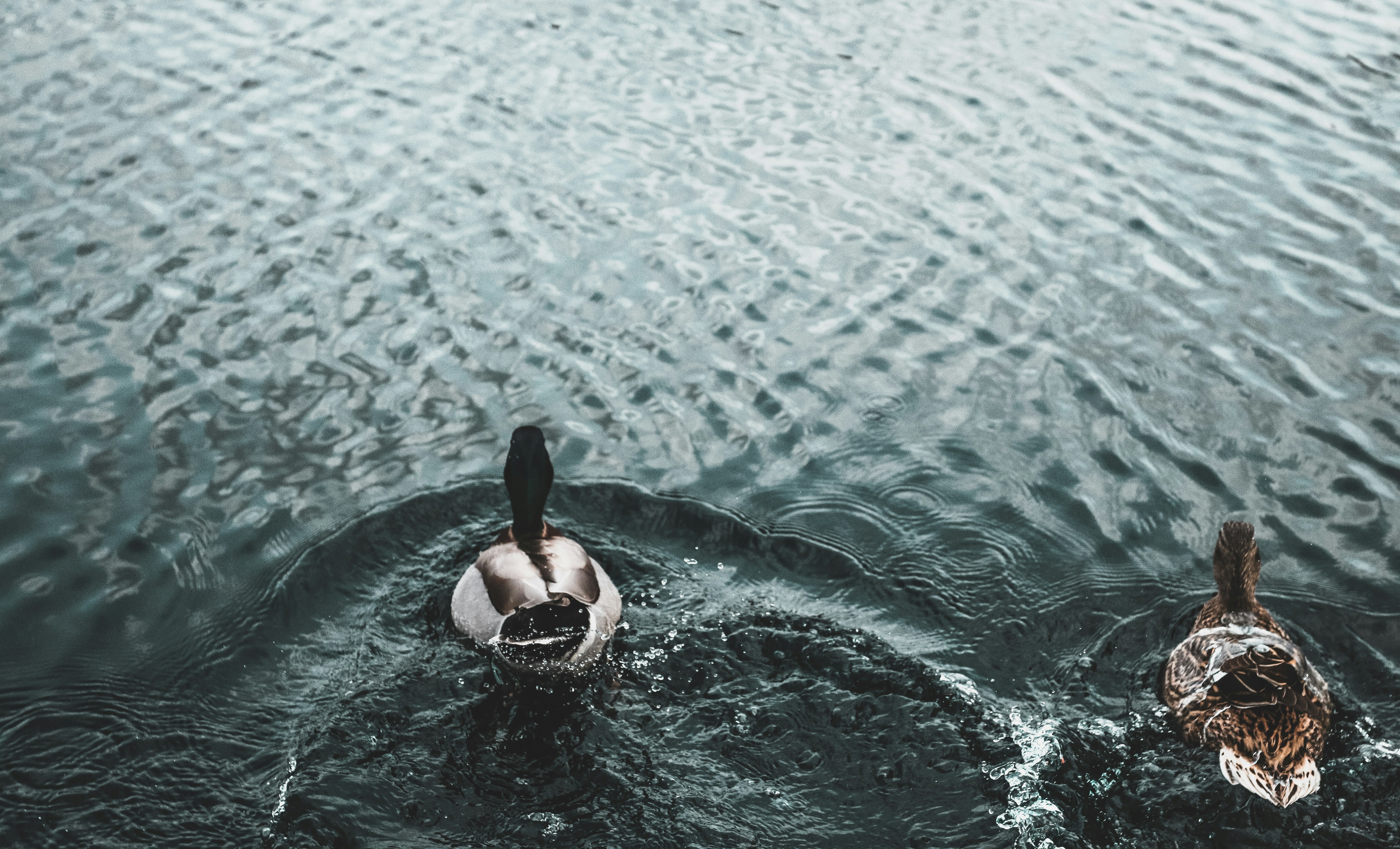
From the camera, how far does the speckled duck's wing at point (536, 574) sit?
584 centimetres

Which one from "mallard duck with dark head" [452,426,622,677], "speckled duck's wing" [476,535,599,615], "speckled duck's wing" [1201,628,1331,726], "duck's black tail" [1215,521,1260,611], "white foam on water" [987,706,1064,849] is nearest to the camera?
"white foam on water" [987,706,1064,849]

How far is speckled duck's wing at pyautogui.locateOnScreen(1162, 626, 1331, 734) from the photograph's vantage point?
205 inches

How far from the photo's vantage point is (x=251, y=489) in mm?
7098

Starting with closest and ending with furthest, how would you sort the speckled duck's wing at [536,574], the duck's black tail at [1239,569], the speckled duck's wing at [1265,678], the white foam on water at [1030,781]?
the white foam on water at [1030,781]
the speckled duck's wing at [1265,678]
the speckled duck's wing at [536,574]
the duck's black tail at [1239,569]

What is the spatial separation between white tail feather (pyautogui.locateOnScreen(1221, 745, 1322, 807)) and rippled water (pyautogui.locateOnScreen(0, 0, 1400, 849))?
16 cm

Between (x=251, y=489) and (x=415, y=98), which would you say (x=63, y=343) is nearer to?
(x=251, y=489)

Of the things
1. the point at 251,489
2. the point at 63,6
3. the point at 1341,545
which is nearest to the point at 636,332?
the point at 251,489

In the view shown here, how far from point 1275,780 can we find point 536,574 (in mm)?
3423

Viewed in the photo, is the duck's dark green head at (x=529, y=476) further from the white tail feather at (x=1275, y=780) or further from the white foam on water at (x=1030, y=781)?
the white tail feather at (x=1275, y=780)

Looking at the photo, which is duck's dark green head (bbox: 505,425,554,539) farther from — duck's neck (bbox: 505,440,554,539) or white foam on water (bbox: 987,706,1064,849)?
white foam on water (bbox: 987,706,1064,849)

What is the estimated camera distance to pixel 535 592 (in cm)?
584

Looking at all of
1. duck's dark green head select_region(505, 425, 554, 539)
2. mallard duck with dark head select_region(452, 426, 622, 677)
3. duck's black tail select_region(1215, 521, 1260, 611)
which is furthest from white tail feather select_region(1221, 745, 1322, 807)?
duck's dark green head select_region(505, 425, 554, 539)

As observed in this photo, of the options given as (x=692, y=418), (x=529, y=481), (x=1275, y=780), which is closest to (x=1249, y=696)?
(x=1275, y=780)

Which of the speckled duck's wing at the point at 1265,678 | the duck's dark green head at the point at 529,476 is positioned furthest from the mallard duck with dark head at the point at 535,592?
the speckled duck's wing at the point at 1265,678
